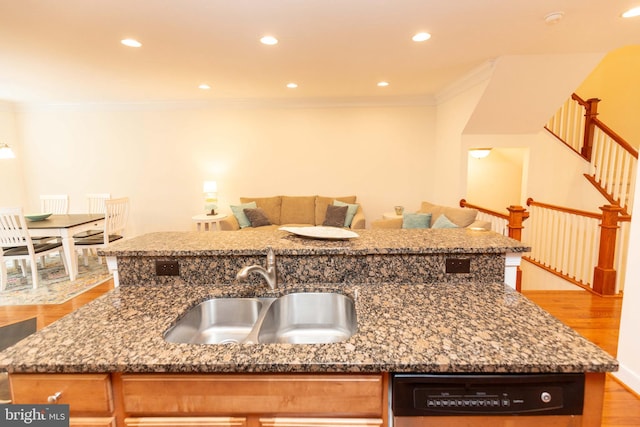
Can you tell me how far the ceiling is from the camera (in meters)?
2.18

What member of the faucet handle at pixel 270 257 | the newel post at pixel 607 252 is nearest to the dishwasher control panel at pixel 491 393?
the faucet handle at pixel 270 257

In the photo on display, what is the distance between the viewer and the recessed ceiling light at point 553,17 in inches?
89.5

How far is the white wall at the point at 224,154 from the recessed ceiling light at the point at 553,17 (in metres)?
2.80

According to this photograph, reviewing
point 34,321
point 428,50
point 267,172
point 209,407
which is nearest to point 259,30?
point 428,50

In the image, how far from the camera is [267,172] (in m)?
5.45

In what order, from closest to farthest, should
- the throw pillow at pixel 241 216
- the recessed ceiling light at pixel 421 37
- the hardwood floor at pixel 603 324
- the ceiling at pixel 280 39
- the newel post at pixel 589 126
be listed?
the hardwood floor at pixel 603 324, the ceiling at pixel 280 39, the recessed ceiling light at pixel 421 37, the newel post at pixel 589 126, the throw pillow at pixel 241 216

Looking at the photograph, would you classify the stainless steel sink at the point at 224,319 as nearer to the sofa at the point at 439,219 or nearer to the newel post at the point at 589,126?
the sofa at the point at 439,219

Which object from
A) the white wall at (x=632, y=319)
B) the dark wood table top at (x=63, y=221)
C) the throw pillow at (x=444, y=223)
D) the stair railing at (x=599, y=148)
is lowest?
the white wall at (x=632, y=319)

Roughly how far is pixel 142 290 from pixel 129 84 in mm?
3788

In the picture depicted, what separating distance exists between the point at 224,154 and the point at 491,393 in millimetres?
5211

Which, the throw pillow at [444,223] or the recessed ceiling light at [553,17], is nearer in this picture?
the recessed ceiling light at [553,17]

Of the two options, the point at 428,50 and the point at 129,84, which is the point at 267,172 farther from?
the point at 428,50

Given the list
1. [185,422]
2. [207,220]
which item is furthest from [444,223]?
[207,220]

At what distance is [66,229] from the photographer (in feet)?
11.9
